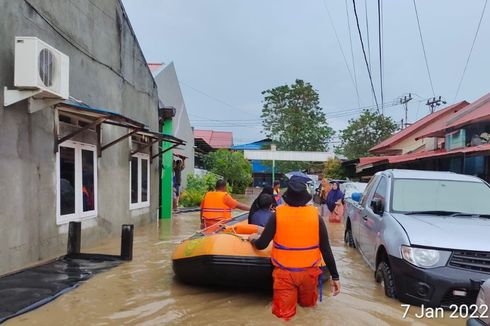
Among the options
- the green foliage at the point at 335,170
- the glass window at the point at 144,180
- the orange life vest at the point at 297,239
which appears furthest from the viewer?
the green foliage at the point at 335,170

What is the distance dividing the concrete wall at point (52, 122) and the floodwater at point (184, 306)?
50.1 inches

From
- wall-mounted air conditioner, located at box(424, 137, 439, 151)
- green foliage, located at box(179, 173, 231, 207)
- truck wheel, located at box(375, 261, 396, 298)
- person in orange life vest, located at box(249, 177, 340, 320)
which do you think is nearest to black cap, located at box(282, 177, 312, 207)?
person in orange life vest, located at box(249, 177, 340, 320)

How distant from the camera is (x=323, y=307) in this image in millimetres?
5504

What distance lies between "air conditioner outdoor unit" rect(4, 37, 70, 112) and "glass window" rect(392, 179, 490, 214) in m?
5.18

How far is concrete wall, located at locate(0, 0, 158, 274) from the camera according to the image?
6398mm

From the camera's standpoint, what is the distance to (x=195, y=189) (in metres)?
24.1

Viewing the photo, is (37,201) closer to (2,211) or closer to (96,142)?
(2,211)

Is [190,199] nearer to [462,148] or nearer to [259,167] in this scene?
[462,148]

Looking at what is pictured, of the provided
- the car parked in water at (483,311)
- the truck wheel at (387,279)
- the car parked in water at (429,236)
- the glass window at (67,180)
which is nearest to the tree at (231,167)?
the glass window at (67,180)

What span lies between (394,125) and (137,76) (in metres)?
33.7

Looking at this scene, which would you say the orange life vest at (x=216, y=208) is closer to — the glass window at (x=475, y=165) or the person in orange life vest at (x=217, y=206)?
the person in orange life vest at (x=217, y=206)

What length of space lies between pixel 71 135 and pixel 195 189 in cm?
1628

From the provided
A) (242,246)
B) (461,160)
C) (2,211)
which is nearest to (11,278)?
(2,211)

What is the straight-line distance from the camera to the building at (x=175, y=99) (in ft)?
71.3
